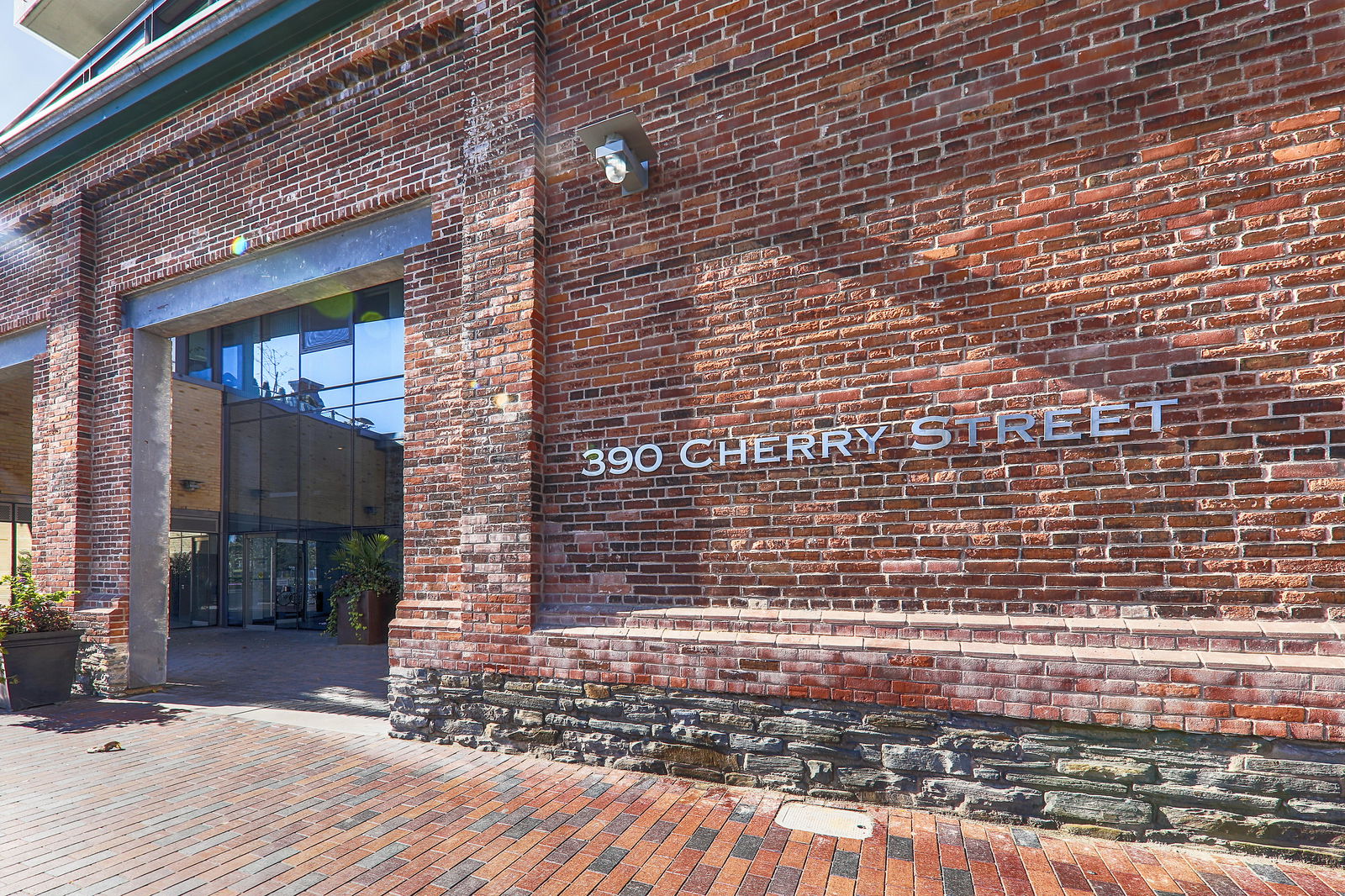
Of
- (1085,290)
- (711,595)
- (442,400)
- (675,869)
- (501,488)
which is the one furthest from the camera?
(442,400)

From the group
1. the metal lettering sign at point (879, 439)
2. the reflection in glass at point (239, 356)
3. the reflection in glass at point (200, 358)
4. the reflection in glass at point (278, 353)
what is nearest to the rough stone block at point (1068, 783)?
the metal lettering sign at point (879, 439)

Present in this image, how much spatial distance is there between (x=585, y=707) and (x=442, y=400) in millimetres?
2523

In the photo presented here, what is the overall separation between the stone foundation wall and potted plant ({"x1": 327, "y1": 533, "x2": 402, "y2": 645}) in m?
7.62

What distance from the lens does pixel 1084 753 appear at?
3.37 m

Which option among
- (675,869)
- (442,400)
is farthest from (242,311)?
(675,869)

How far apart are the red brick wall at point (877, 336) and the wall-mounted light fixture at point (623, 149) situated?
18 centimetres

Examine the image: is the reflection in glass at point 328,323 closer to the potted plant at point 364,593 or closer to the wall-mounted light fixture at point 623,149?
the potted plant at point 364,593

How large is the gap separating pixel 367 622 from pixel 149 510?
4.83m

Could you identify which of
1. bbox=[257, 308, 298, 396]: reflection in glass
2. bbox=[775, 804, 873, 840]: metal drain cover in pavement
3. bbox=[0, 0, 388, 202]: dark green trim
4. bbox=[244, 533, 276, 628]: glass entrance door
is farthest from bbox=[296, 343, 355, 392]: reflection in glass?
bbox=[775, 804, 873, 840]: metal drain cover in pavement

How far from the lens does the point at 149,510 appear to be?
7188 mm

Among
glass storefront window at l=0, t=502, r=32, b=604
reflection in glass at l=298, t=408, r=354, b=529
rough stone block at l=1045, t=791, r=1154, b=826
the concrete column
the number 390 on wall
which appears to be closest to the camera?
rough stone block at l=1045, t=791, r=1154, b=826

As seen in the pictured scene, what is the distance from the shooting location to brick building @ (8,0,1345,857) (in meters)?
3.29

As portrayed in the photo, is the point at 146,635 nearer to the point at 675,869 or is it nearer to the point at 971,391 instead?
the point at 675,869

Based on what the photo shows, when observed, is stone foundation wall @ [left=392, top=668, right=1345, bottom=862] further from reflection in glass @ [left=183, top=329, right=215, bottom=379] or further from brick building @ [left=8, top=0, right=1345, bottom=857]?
reflection in glass @ [left=183, top=329, right=215, bottom=379]
